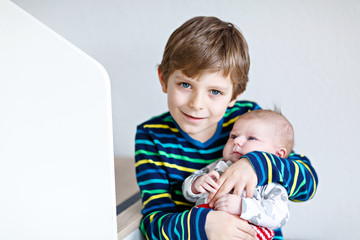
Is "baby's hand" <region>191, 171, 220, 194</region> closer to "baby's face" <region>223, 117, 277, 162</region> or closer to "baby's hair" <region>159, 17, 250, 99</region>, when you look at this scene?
"baby's face" <region>223, 117, 277, 162</region>

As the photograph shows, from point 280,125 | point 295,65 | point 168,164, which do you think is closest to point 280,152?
point 280,125

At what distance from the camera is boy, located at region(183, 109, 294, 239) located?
83cm

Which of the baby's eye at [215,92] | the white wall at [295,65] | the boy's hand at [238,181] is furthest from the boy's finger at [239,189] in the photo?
the white wall at [295,65]

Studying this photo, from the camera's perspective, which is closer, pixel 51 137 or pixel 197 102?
pixel 51 137

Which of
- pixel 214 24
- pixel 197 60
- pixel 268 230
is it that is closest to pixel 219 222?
pixel 268 230

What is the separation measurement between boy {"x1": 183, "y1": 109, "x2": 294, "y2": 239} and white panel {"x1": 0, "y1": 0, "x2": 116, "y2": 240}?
0.76ft

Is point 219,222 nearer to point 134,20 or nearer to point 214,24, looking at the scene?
point 214,24

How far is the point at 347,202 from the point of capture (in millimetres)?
1300

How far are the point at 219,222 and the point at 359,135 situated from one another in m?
0.67

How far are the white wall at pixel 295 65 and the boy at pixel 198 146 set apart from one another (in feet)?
0.93

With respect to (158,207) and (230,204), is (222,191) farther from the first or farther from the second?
(158,207)

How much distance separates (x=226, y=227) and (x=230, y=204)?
0.17 ft

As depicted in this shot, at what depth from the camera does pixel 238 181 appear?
2.84 feet

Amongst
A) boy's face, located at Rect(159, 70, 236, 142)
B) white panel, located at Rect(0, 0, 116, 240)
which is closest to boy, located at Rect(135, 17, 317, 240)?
boy's face, located at Rect(159, 70, 236, 142)
